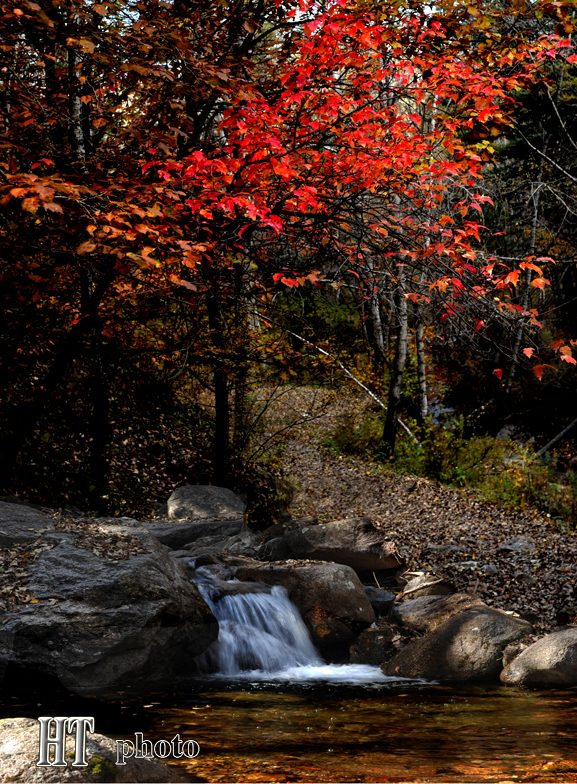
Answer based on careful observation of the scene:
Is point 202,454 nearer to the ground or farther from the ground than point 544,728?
farther from the ground

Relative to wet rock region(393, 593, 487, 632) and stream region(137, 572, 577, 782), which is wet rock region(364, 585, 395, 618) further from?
stream region(137, 572, 577, 782)

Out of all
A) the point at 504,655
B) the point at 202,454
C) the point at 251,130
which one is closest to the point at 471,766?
the point at 504,655

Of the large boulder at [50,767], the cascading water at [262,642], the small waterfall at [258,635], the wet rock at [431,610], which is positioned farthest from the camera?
the wet rock at [431,610]

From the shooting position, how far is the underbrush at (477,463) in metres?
14.6

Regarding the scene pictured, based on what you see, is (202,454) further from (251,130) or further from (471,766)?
(471,766)

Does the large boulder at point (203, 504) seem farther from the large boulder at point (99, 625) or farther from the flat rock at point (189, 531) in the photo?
the large boulder at point (99, 625)

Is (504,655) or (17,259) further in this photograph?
(17,259)

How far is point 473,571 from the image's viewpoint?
413 inches

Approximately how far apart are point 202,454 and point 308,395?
10359 mm

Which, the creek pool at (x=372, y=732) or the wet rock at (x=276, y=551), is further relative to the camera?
the wet rock at (x=276, y=551)

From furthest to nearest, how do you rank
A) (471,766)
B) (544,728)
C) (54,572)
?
(54,572) < (544,728) < (471,766)

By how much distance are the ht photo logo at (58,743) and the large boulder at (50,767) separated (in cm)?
2

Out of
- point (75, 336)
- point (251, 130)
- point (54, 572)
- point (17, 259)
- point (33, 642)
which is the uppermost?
point (251, 130)

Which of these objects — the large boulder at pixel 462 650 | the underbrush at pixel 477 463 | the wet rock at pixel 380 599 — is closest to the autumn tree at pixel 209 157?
the large boulder at pixel 462 650
